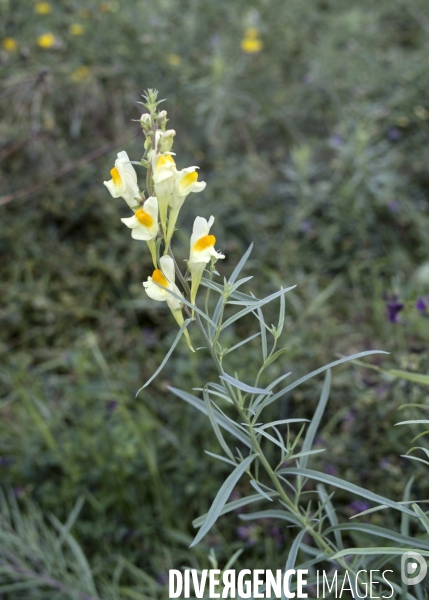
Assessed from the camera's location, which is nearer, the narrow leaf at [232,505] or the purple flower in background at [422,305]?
the narrow leaf at [232,505]

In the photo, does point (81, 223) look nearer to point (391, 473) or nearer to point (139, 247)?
point (139, 247)


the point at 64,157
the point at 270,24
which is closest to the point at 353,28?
the point at 270,24

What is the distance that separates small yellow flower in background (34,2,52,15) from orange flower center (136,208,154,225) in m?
3.23

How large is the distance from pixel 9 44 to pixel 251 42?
60.0 inches

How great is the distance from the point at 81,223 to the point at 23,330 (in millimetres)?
785

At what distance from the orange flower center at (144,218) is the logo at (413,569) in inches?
31.5

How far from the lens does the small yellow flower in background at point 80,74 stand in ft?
11.4

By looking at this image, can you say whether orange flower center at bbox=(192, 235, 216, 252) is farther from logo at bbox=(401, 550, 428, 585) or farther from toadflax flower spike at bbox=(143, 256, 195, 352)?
logo at bbox=(401, 550, 428, 585)

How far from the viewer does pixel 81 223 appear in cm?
340

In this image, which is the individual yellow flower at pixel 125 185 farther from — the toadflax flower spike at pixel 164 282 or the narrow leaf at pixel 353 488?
the narrow leaf at pixel 353 488

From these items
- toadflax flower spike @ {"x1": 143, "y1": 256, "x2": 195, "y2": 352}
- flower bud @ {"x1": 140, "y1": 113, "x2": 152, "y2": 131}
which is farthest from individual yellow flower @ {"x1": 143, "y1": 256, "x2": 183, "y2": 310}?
flower bud @ {"x1": 140, "y1": 113, "x2": 152, "y2": 131}

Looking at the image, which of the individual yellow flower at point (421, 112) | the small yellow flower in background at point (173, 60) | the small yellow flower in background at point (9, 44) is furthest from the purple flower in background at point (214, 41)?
the individual yellow flower at point (421, 112)

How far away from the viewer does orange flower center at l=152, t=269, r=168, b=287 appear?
1.05 m

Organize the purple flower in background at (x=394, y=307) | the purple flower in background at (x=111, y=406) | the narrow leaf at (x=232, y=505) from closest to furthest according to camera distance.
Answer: the narrow leaf at (x=232, y=505) < the purple flower in background at (x=394, y=307) < the purple flower in background at (x=111, y=406)
